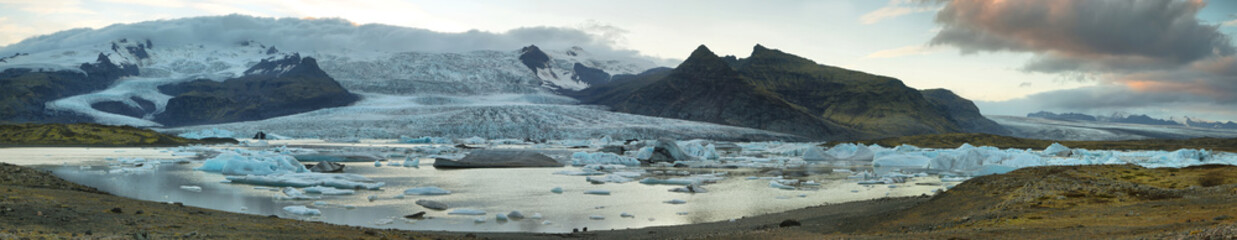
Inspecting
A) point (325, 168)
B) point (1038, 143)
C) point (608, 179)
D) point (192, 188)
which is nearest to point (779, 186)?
point (608, 179)

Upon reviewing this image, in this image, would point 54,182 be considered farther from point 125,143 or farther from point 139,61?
point 139,61

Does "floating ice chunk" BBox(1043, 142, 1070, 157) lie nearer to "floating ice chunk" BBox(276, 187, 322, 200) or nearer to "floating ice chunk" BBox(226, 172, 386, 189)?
"floating ice chunk" BBox(226, 172, 386, 189)

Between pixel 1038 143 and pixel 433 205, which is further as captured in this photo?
pixel 1038 143

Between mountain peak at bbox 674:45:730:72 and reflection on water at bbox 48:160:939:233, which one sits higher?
mountain peak at bbox 674:45:730:72

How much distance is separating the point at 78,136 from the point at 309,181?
171 feet

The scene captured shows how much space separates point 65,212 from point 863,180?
27.2 m

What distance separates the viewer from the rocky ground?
876 cm

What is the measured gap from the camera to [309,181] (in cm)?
2306

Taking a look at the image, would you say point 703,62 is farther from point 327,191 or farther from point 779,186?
point 327,191

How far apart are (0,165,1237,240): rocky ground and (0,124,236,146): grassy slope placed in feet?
171

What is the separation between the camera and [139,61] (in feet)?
640

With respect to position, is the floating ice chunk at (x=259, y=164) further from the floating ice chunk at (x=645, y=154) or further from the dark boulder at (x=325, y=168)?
the floating ice chunk at (x=645, y=154)

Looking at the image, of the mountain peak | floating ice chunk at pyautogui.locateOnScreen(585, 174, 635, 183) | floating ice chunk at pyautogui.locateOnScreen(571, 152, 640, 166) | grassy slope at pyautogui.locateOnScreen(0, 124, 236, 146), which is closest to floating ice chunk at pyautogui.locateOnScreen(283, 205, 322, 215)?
floating ice chunk at pyautogui.locateOnScreen(585, 174, 635, 183)

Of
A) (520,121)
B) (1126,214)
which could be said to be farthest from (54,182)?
(520,121)
